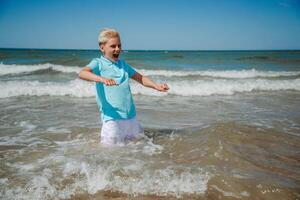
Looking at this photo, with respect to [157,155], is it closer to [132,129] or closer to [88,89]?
[132,129]

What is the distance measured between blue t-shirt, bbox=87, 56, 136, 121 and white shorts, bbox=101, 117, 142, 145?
Answer: 0.32ft

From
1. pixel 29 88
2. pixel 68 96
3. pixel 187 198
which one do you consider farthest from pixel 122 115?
pixel 29 88

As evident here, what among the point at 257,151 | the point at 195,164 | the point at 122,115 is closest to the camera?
the point at 195,164

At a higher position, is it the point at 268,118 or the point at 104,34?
the point at 104,34

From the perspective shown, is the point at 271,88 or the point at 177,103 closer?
the point at 177,103

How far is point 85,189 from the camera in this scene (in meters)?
3.29

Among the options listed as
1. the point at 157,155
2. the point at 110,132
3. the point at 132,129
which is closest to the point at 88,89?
the point at 132,129

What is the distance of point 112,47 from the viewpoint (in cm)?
414

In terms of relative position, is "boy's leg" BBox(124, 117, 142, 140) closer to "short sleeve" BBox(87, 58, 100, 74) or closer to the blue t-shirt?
the blue t-shirt

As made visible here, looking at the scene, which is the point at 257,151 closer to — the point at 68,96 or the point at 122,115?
the point at 122,115

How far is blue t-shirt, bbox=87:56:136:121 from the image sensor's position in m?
4.21

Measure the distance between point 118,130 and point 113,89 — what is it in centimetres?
66

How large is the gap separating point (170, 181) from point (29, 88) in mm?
9458

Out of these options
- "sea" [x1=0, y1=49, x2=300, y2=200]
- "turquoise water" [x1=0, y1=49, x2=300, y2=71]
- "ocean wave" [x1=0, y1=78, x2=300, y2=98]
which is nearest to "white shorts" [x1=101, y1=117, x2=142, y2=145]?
"sea" [x1=0, y1=49, x2=300, y2=200]
